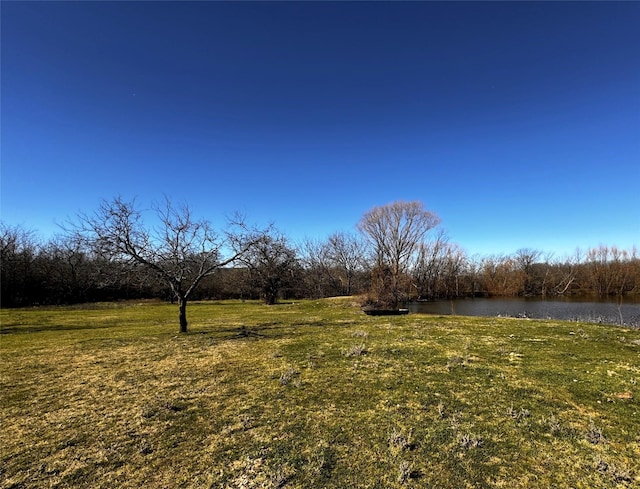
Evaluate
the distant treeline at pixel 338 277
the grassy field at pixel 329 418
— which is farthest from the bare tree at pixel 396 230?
the grassy field at pixel 329 418

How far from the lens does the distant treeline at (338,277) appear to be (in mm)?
31359

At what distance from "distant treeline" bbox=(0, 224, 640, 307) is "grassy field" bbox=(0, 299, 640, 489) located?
1812cm

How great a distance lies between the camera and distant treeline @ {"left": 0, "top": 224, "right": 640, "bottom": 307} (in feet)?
103

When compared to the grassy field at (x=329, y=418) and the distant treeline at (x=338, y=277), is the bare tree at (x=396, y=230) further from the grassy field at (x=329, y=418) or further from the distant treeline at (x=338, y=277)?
the grassy field at (x=329, y=418)

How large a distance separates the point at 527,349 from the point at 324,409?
5.86 metres

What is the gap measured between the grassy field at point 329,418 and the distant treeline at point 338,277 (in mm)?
18115

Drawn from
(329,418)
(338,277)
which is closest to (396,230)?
(338,277)

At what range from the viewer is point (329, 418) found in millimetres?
4027

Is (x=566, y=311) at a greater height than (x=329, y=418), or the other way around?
(x=329, y=418)

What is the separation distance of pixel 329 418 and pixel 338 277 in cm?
4358

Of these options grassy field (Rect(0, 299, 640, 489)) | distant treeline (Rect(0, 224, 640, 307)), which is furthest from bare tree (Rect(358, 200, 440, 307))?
grassy field (Rect(0, 299, 640, 489))

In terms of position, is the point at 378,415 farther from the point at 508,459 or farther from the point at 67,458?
the point at 67,458

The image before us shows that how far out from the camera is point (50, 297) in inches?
1300

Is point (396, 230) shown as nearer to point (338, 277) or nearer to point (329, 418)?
point (338, 277)
